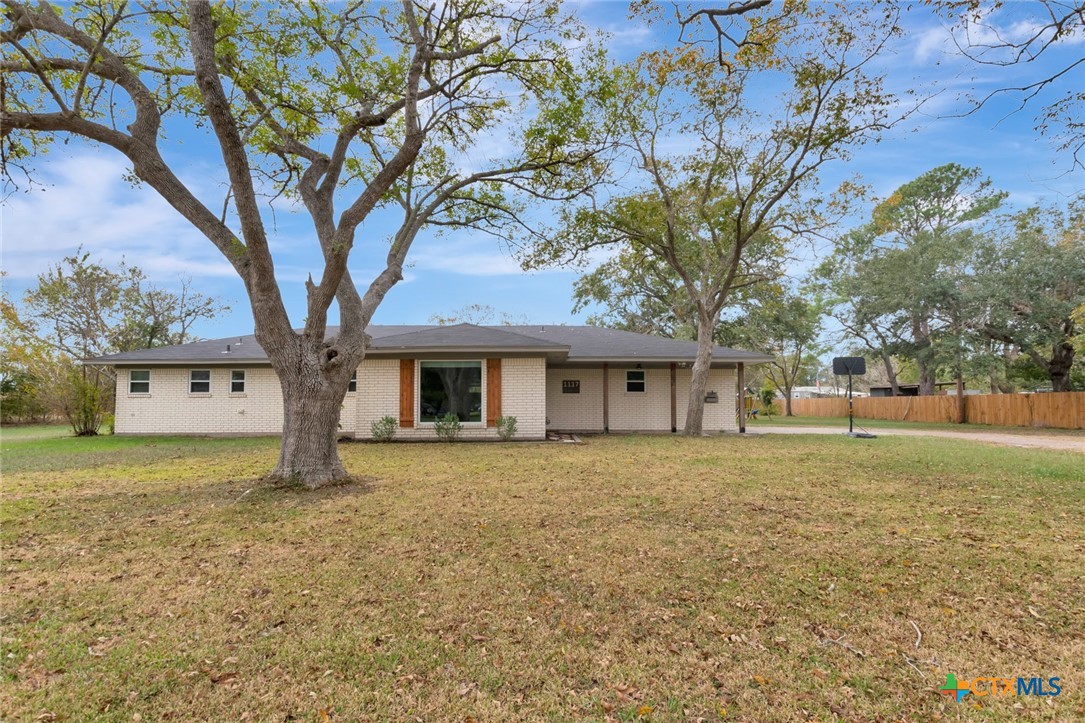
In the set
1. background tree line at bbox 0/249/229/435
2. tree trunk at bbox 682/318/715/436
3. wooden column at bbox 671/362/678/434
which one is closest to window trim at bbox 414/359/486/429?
tree trunk at bbox 682/318/715/436

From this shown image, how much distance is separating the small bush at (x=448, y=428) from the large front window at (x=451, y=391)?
8.0 inches

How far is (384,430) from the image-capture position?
A: 1336 centimetres

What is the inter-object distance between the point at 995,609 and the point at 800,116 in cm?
1306

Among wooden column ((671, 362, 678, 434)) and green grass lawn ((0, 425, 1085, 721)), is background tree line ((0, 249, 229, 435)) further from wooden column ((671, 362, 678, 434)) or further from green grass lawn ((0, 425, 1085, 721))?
wooden column ((671, 362, 678, 434))

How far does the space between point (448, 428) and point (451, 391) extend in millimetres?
1009

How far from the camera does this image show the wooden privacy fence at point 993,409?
18.7 m

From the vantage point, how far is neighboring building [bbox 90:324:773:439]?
1362cm

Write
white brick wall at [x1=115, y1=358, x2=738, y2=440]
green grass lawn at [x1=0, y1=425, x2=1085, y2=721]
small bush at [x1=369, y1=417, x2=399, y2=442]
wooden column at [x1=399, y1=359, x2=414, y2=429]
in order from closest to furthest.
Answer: green grass lawn at [x1=0, y1=425, x2=1085, y2=721] → small bush at [x1=369, y1=417, x2=399, y2=442] → wooden column at [x1=399, y1=359, x2=414, y2=429] → white brick wall at [x1=115, y1=358, x2=738, y2=440]

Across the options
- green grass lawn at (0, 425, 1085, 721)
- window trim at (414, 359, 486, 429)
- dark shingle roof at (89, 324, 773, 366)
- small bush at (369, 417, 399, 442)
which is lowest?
green grass lawn at (0, 425, 1085, 721)

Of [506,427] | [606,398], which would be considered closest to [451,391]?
[506,427]

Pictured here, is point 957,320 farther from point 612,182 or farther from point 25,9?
point 25,9

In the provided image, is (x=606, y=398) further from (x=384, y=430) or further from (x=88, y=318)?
(x=88, y=318)

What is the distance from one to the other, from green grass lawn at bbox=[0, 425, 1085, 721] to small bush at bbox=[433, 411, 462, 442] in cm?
632

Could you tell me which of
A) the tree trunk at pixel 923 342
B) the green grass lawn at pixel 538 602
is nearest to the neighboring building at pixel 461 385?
the green grass lawn at pixel 538 602
